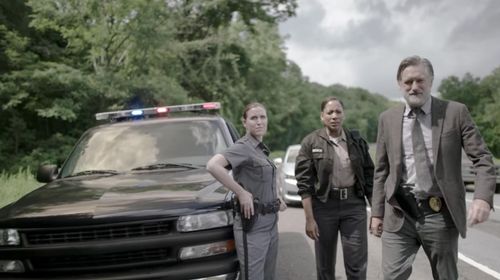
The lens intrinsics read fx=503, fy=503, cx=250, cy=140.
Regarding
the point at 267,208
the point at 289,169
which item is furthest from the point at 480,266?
the point at 289,169

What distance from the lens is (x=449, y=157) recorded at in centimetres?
312

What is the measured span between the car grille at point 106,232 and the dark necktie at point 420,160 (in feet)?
5.49

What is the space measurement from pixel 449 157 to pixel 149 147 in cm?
287

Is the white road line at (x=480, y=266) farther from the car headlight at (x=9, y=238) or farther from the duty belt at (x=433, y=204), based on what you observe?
the car headlight at (x=9, y=238)

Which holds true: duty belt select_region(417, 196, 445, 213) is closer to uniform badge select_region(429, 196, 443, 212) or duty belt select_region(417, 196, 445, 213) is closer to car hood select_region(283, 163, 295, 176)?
uniform badge select_region(429, 196, 443, 212)

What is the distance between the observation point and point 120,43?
52.9ft

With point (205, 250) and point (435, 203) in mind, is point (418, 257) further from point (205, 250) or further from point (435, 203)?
point (205, 250)

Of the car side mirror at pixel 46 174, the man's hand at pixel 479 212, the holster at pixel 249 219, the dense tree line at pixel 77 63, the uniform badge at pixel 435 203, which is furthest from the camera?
the dense tree line at pixel 77 63

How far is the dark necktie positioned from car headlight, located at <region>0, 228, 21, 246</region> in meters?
2.71

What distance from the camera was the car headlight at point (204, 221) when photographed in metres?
3.41

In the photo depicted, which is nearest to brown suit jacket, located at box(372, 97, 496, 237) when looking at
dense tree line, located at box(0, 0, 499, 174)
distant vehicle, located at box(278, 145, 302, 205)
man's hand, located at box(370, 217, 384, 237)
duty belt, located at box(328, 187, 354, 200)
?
man's hand, located at box(370, 217, 384, 237)

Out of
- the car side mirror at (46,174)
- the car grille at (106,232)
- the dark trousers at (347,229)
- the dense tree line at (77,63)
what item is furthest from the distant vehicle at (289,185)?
the car grille at (106,232)

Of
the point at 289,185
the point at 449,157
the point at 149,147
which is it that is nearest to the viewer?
the point at 449,157

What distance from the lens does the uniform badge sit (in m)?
3.16
